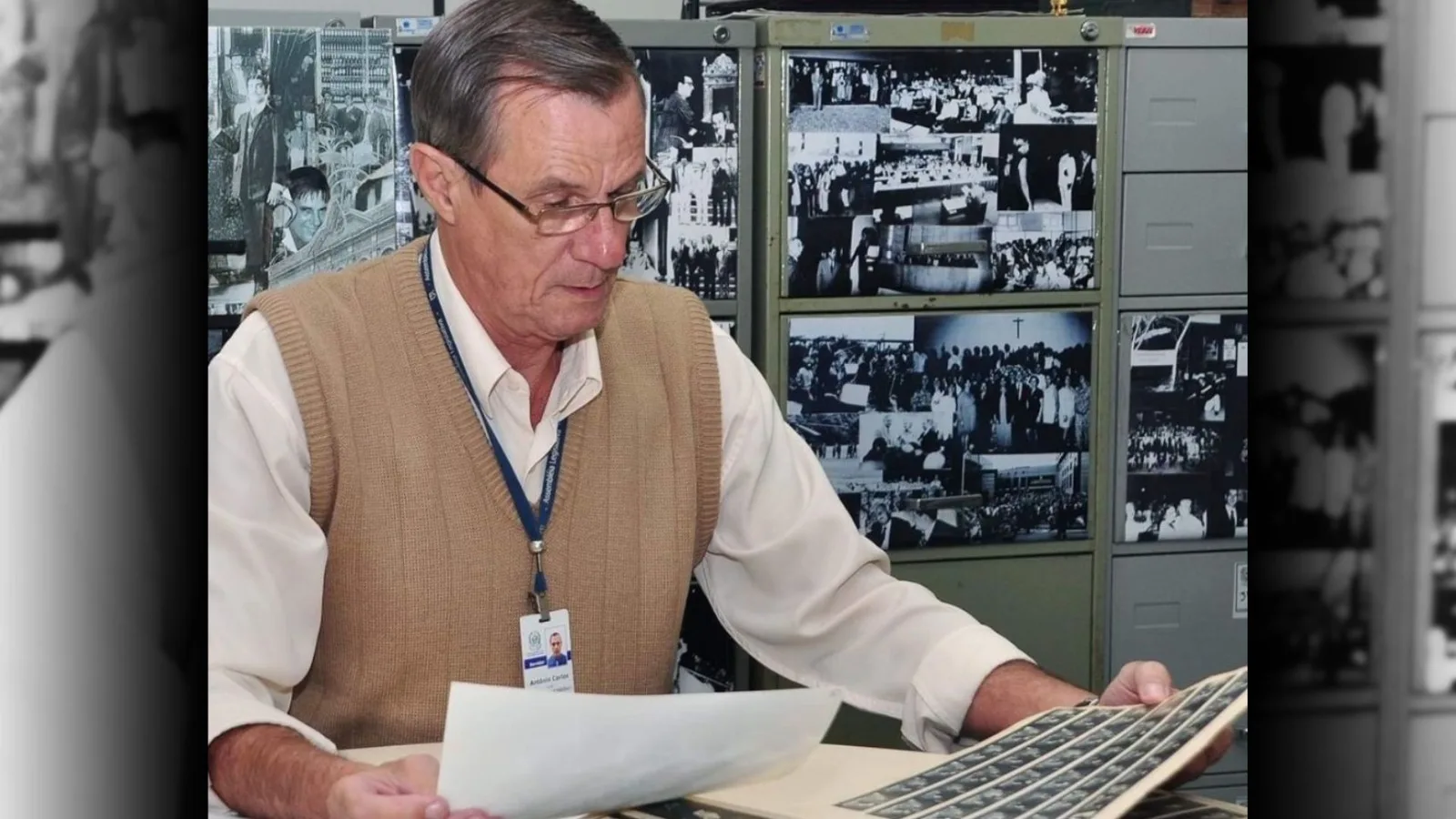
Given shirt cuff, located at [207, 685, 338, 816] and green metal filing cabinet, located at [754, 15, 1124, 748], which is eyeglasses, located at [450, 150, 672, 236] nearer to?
shirt cuff, located at [207, 685, 338, 816]

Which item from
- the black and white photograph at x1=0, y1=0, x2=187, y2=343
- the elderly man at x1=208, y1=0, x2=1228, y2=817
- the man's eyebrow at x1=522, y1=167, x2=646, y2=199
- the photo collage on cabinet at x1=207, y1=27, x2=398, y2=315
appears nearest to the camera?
the black and white photograph at x1=0, y1=0, x2=187, y2=343

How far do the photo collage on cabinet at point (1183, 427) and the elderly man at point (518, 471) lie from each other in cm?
175

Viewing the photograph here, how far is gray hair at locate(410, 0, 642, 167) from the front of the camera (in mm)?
1322

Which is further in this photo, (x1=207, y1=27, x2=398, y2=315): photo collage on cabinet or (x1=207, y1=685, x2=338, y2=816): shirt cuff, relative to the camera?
(x1=207, y1=27, x2=398, y2=315): photo collage on cabinet

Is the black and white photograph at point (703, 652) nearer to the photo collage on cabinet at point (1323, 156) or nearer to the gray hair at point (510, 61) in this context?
the gray hair at point (510, 61)

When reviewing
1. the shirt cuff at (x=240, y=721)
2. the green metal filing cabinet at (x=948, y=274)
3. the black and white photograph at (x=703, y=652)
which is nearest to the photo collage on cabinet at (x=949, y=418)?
the green metal filing cabinet at (x=948, y=274)

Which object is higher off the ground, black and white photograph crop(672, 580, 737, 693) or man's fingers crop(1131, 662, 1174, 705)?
man's fingers crop(1131, 662, 1174, 705)

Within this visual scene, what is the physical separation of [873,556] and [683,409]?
22 cm

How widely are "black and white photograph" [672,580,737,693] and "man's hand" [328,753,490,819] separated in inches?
78.4

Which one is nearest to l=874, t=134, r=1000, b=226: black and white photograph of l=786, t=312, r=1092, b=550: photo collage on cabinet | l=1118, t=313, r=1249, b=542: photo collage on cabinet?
l=786, t=312, r=1092, b=550: photo collage on cabinet

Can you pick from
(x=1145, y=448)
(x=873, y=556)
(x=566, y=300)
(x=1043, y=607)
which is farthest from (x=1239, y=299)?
(x=566, y=300)

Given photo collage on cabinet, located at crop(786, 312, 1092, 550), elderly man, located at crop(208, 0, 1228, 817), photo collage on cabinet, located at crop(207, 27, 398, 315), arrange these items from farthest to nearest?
photo collage on cabinet, located at crop(786, 312, 1092, 550)
photo collage on cabinet, located at crop(207, 27, 398, 315)
elderly man, located at crop(208, 0, 1228, 817)

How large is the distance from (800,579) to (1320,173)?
47.8 inches

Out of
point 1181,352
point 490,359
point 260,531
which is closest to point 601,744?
point 260,531
